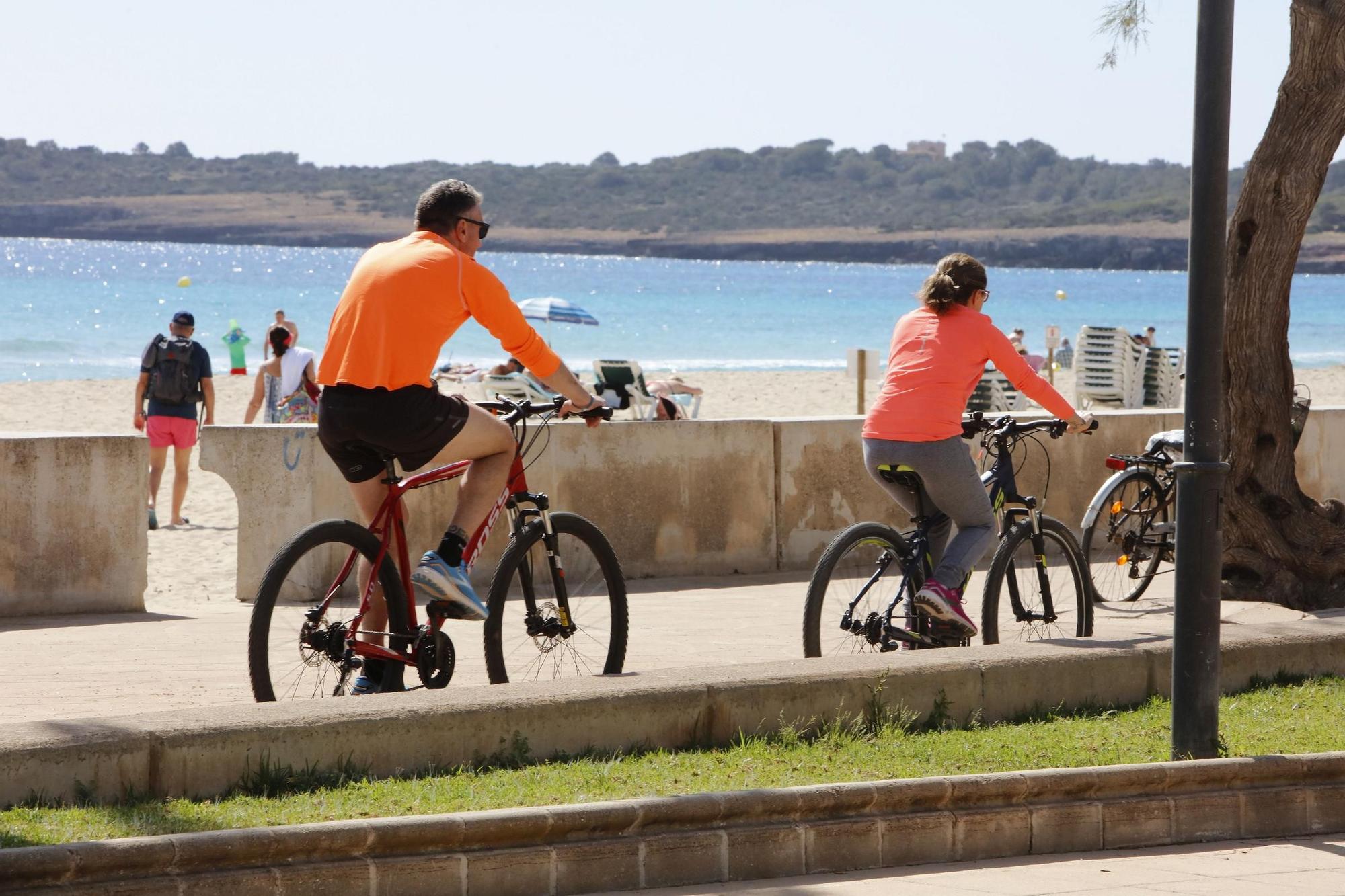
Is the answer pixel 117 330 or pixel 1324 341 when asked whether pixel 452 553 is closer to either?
pixel 117 330

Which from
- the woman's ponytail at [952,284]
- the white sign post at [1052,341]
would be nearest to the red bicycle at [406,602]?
the woman's ponytail at [952,284]

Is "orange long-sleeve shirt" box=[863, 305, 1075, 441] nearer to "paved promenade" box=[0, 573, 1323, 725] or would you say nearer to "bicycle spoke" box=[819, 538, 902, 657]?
"bicycle spoke" box=[819, 538, 902, 657]

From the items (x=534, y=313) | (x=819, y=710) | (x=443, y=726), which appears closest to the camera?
(x=443, y=726)

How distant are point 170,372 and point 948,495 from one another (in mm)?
8289

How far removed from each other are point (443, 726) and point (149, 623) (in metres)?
3.85

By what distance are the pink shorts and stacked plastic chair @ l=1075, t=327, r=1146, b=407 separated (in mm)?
13819

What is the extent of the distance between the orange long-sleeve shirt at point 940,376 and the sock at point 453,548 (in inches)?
72.3

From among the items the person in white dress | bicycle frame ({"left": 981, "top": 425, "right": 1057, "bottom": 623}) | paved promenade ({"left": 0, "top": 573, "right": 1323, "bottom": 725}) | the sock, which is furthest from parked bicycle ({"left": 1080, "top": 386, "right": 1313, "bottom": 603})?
the person in white dress

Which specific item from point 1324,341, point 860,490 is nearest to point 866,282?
point 1324,341

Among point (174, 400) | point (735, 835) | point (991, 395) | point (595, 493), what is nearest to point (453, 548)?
point (735, 835)

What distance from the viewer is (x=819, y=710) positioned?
A: 18.4 ft

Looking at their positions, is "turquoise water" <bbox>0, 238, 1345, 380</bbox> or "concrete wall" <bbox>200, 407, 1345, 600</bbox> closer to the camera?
"concrete wall" <bbox>200, 407, 1345, 600</bbox>

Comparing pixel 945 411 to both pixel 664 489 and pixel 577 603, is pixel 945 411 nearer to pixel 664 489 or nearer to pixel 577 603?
pixel 577 603

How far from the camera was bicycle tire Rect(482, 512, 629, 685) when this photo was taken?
235 inches
